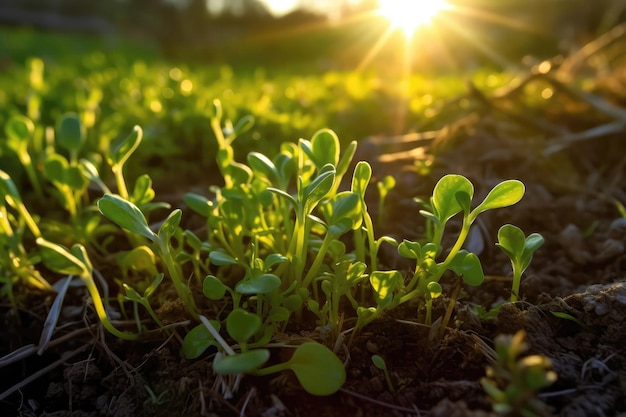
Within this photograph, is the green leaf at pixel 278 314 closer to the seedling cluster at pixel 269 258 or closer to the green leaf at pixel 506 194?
the seedling cluster at pixel 269 258

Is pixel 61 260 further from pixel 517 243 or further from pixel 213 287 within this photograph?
pixel 517 243

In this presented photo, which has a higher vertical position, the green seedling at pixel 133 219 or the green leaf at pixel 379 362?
the green seedling at pixel 133 219

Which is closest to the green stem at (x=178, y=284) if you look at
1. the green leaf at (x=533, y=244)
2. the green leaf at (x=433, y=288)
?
the green leaf at (x=433, y=288)

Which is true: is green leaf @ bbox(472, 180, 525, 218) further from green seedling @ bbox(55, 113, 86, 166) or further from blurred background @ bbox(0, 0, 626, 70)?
blurred background @ bbox(0, 0, 626, 70)

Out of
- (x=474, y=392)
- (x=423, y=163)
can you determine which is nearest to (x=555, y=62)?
(x=423, y=163)

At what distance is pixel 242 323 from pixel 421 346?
444 millimetres

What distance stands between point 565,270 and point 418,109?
1447 mm

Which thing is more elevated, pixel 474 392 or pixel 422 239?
pixel 422 239

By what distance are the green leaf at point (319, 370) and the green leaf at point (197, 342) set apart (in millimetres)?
226

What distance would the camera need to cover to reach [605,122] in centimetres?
268

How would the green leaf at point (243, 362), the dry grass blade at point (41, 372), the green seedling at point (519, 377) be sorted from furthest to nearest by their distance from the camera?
the dry grass blade at point (41, 372), the green leaf at point (243, 362), the green seedling at point (519, 377)

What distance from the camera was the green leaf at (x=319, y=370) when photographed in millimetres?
1090

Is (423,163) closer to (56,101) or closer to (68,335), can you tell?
(68,335)

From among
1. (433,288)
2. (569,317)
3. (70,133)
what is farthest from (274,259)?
(70,133)
